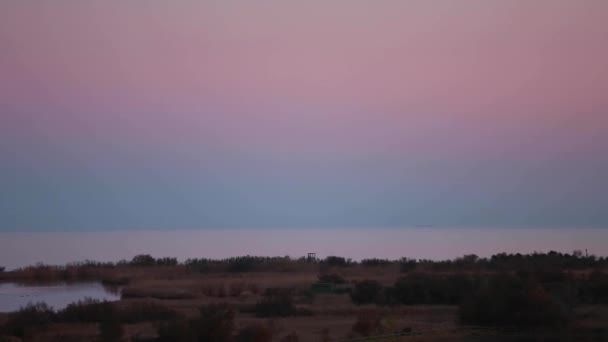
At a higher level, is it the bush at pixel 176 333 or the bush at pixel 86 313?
the bush at pixel 86 313

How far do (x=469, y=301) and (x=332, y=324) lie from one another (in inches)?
258

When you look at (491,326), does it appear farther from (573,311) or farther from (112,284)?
(112,284)

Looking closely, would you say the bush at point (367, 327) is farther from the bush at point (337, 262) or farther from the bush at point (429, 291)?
the bush at point (337, 262)

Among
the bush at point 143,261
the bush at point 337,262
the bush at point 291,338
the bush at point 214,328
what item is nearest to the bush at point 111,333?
the bush at point 214,328

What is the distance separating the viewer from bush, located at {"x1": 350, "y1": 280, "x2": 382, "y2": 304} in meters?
52.6

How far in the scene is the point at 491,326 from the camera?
3991cm

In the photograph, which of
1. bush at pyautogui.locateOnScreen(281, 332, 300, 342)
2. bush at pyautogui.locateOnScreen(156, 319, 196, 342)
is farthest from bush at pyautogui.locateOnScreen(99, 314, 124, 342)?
bush at pyautogui.locateOnScreen(281, 332, 300, 342)

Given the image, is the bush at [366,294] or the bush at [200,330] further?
the bush at [366,294]

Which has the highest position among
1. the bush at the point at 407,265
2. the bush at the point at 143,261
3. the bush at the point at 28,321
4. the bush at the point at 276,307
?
the bush at the point at 143,261

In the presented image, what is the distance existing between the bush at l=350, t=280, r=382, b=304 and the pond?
1453 centimetres

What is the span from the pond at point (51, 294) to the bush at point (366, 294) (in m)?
14.5

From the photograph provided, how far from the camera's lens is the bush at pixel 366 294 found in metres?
52.6

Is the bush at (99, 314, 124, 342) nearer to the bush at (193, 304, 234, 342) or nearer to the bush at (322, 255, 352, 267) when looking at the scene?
the bush at (193, 304, 234, 342)

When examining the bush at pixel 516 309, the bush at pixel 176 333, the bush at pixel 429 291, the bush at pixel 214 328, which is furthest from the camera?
the bush at pixel 429 291
